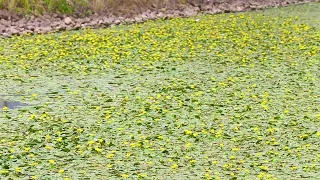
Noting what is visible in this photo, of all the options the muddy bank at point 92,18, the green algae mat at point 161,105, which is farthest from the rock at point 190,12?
the green algae mat at point 161,105

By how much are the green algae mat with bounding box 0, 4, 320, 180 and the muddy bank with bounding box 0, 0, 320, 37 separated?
673mm

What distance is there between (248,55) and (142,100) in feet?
11.1

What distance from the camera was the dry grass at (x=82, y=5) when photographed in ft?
50.4

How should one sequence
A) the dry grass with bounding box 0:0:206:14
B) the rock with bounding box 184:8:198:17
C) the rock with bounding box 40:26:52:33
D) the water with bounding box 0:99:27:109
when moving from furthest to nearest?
the rock with bounding box 184:8:198:17 < the dry grass with bounding box 0:0:206:14 < the rock with bounding box 40:26:52:33 < the water with bounding box 0:99:27:109

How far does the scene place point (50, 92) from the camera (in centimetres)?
927

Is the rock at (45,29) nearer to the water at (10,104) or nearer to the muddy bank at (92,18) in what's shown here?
the muddy bank at (92,18)

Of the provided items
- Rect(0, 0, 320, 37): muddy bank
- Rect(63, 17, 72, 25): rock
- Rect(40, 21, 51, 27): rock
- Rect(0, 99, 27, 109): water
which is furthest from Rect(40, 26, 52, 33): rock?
Rect(0, 99, 27, 109): water

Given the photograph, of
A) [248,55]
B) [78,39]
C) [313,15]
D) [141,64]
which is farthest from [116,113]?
[313,15]

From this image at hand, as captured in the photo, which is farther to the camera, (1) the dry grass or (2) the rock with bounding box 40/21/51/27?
(1) the dry grass

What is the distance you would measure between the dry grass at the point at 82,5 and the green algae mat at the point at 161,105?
5.80 ft

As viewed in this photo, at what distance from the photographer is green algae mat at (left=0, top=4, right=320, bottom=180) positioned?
6551 millimetres

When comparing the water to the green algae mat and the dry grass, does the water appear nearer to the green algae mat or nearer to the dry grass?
the green algae mat

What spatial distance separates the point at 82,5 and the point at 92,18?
2.22ft

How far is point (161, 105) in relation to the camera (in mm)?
8680
